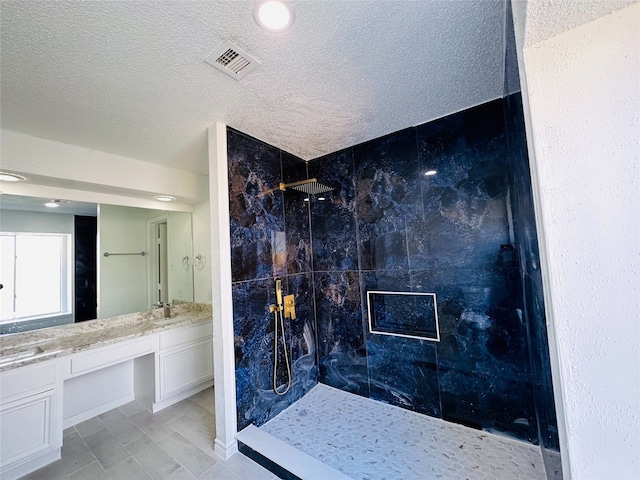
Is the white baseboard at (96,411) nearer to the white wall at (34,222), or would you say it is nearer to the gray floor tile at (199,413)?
the gray floor tile at (199,413)

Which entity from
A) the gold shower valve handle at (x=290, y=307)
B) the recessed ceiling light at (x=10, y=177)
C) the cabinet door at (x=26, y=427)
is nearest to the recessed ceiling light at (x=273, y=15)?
the gold shower valve handle at (x=290, y=307)

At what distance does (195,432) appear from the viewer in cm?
215

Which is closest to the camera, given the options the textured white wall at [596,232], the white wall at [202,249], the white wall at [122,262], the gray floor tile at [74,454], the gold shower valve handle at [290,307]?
the textured white wall at [596,232]

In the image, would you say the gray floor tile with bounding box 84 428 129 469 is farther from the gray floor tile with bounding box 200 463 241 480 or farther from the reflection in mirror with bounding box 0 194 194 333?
the reflection in mirror with bounding box 0 194 194 333

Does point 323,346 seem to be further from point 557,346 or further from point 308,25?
point 308,25

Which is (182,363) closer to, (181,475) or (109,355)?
(109,355)

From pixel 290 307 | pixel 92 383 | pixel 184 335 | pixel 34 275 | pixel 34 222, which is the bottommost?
pixel 92 383

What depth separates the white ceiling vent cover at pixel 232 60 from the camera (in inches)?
52.0

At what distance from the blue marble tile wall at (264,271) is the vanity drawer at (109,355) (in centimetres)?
109

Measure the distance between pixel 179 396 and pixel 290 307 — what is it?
1548mm

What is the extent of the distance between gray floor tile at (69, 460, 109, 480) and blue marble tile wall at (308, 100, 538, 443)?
184 centimetres

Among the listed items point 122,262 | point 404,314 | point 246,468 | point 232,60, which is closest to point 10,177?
point 122,262

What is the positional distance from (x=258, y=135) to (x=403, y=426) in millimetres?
2746

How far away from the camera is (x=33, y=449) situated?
1.77 metres
